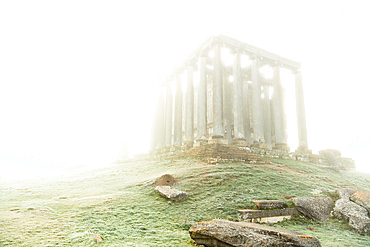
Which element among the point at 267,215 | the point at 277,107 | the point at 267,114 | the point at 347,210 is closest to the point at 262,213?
the point at 267,215

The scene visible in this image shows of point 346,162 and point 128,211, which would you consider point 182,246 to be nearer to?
point 128,211

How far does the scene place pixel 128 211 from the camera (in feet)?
21.8

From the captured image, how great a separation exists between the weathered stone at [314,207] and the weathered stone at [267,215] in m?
0.61

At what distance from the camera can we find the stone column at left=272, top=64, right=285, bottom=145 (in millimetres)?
20231

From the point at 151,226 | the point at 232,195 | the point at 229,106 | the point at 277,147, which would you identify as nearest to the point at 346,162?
the point at 277,147

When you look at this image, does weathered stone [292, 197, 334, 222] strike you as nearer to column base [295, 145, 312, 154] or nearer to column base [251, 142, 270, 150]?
column base [251, 142, 270, 150]

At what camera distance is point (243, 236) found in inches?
152

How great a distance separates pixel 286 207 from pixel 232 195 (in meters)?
1.83

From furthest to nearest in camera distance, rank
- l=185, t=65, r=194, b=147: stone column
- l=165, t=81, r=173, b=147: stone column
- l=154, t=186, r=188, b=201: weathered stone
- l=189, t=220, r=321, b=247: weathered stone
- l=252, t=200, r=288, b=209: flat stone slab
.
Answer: l=165, t=81, r=173, b=147: stone column < l=185, t=65, r=194, b=147: stone column < l=154, t=186, r=188, b=201: weathered stone < l=252, t=200, r=288, b=209: flat stone slab < l=189, t=220, r=321, b=247: weathered stone

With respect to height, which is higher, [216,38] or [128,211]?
[216,38]

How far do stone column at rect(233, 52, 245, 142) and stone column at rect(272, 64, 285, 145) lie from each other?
500 cm

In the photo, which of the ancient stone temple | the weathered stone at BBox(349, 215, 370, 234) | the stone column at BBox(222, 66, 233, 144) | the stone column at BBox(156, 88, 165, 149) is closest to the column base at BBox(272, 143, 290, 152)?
the ancient stone temple

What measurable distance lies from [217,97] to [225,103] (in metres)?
4.74

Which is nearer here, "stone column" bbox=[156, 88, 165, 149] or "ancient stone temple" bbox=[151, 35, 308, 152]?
"ancient stone temple" bbox=[151, 35, 308, 152]
